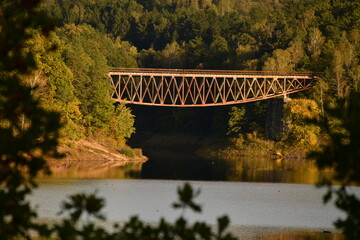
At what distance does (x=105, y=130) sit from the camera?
87.6 meters

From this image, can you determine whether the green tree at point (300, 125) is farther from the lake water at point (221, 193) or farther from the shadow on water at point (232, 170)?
the lake water at point (221, 193)

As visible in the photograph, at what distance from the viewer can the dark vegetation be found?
15516 mm

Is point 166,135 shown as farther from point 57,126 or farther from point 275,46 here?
point 57,126

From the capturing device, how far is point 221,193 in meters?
53.7

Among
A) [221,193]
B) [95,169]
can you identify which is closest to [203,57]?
[95,169]

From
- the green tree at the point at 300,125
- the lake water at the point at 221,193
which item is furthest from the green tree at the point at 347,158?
the green tree at the point at 300,125

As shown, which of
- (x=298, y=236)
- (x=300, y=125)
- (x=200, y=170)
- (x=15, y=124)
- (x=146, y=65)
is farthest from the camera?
(x=146, y=65)

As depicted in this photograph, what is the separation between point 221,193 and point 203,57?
238 feet

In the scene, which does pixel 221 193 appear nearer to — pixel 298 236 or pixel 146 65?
pixel 298 236

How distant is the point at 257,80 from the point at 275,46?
8598 millimetres

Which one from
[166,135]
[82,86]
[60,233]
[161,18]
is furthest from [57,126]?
[161,18]

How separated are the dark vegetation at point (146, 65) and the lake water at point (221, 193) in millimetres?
4539

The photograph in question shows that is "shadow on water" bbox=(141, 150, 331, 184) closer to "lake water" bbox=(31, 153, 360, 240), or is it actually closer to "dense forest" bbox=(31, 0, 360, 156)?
"lake water" bbox=(31, 153, 360, 240)

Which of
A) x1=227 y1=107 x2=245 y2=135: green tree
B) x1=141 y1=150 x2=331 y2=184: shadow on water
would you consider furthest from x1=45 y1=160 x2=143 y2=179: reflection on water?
x1=227 y1=107 x2=245 y2=135: green tree
